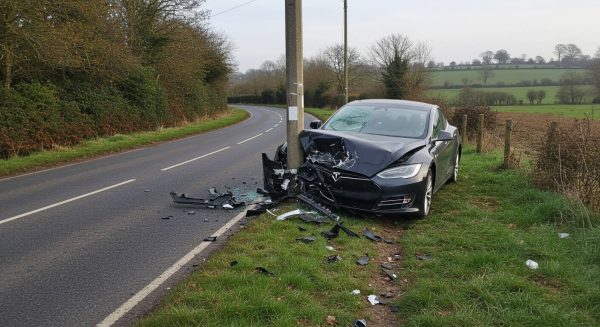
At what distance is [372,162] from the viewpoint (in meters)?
6.59

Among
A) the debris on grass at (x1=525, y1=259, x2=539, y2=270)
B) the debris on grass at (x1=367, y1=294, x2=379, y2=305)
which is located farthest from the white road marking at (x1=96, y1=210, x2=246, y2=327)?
the debris on grass at (x1=525, y1=259, x2=539, y2=270)

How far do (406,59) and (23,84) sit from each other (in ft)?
105

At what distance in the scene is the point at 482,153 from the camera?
14.1 meters

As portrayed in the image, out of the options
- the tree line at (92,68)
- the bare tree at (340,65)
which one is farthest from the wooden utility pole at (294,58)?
the bare tree at (340,65)

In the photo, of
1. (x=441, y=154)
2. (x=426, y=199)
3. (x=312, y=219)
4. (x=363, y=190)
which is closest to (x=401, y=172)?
(x=363, y=190)

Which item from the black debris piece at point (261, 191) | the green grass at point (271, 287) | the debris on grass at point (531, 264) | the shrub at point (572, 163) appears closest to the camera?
the green grass at point (271, 287)

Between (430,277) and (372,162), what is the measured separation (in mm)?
2202

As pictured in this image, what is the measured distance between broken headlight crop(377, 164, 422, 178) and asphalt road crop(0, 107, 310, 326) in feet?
7.63

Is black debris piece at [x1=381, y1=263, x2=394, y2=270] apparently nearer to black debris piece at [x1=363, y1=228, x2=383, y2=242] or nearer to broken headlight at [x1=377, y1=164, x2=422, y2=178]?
black debris piece at [x1=363, y1=228, x2=383, y2=242]

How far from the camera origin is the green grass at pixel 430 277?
3.76 metres

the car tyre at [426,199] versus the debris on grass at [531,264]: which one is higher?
the car tyre at [426,199]

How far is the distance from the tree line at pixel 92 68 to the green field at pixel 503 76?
43.2 meters

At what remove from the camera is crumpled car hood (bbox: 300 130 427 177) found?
259 inches

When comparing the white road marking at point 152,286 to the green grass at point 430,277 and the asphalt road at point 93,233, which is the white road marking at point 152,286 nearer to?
the asphalt road at point 93,233
